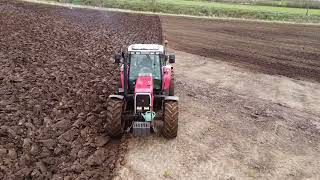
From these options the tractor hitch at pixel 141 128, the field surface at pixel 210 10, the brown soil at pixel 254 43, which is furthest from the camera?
the field surface at pixel 210 10

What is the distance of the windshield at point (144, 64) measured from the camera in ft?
38.7

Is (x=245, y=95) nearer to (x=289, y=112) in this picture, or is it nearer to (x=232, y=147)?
(x=289, y=112)

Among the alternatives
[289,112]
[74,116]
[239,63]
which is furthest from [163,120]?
[239,63]

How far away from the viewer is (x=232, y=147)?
1112 centimetres

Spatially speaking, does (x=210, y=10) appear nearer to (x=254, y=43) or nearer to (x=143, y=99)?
(x=254, y=43)

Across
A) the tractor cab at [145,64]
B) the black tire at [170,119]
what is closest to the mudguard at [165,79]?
the tractor cab at [145,64]

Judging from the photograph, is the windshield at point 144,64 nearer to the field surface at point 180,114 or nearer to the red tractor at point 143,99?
the red tractor at point 143,99

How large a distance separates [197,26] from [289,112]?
2199 centimetres

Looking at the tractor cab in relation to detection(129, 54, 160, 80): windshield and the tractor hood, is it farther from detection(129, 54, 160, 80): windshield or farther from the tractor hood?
the tractor hood

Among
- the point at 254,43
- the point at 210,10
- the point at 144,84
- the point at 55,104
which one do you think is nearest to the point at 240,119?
the point at 144,84

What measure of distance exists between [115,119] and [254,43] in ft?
59.9

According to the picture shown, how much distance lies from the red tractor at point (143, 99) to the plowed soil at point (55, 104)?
638 millimetres

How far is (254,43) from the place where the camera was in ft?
90.0

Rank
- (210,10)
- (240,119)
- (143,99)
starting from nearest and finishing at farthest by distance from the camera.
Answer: (143,99) < (240,119) < (210,10)
